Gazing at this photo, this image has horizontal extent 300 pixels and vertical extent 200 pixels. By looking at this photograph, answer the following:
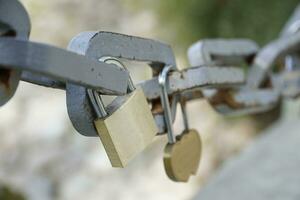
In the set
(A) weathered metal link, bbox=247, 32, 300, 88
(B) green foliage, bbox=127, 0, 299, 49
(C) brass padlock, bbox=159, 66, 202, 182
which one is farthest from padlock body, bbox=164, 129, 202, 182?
(B) green foliage, bbox=127, 0, 299, 49

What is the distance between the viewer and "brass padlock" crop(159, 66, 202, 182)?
447mm

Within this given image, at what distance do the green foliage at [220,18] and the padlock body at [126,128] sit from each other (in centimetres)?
216

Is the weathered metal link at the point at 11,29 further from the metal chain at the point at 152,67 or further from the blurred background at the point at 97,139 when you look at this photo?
the blurred background at the point at 97,139

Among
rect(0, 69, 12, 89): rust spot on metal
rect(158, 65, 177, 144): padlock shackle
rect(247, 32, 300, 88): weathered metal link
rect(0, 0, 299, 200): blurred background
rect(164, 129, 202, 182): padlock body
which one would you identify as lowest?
rect(0, 0, 299, 200): blurred background

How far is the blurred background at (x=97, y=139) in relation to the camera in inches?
103

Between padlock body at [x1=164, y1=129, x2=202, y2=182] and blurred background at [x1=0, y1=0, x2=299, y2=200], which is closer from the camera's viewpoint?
padlock body at [x1=164, y1=129, x2=202, y2=182]

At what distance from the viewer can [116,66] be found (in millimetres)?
355

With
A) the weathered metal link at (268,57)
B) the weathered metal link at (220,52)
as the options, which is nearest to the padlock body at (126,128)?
the weathered metal link at (220,52)

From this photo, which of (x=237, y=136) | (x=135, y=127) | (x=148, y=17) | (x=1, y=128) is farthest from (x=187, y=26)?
(x=135, y=127)

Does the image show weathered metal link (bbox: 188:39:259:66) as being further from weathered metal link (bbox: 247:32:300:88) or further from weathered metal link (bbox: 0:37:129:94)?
Result: weathered metal link (bbox: 0:37:129:94)

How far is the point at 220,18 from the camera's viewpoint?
8.79 feet

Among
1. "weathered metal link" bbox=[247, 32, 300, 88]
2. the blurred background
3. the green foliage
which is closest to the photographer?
"weathered metal link" bbox=[247, 32, 300, 88]

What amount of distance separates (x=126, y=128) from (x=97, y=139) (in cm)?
289

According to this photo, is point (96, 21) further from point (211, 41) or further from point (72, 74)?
point (72, 74)
